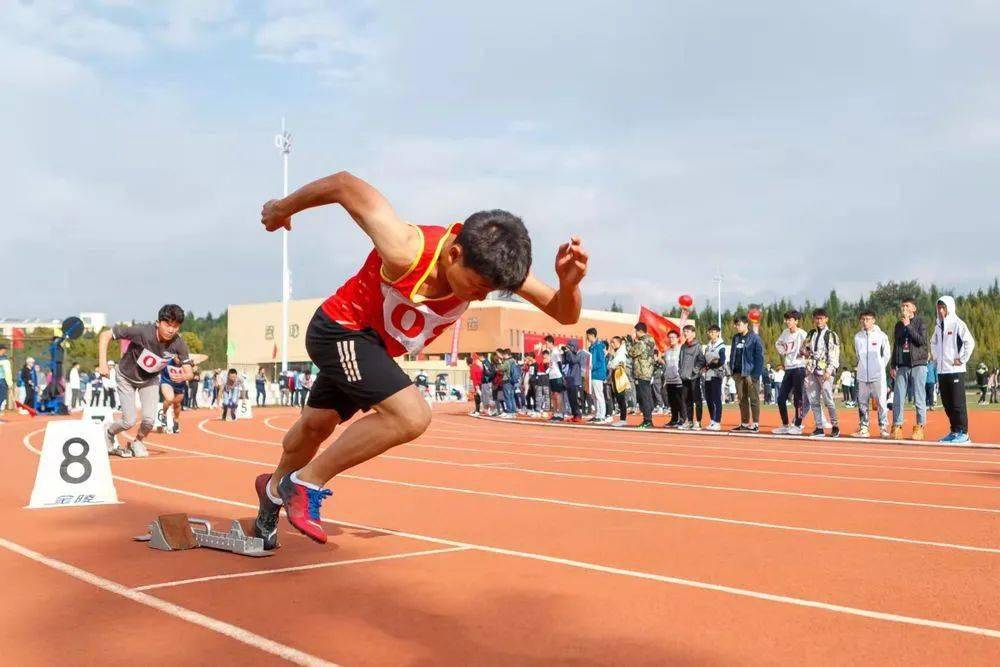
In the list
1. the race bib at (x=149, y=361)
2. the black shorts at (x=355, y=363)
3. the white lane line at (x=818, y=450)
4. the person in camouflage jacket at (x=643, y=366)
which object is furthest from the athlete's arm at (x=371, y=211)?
the person in camouflage jacket at (x=643, y=366)

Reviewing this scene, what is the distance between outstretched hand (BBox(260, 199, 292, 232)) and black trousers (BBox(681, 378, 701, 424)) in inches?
514

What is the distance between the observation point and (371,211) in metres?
4.12

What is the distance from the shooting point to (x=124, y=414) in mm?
10992

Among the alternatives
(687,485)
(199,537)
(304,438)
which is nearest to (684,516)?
(687,485)

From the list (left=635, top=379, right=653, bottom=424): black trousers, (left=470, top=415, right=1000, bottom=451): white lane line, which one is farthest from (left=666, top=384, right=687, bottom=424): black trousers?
(left=470, top=415, right=1000, bottom=451): white lane line

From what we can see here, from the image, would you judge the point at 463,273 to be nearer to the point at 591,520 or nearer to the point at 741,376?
the point at 591,520

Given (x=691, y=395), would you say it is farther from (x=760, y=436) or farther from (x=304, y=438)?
(x=304, y=438)

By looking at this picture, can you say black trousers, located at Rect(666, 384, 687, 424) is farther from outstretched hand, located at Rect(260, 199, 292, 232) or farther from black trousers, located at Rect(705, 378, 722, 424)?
outstretched hand, located at Rect(260, 199, 292, 232)

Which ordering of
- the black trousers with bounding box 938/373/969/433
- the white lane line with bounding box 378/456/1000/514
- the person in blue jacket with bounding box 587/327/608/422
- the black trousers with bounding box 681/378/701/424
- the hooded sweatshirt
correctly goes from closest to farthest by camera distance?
the white lane line with bounding box 378/456/1000/514
the black trousers with bounding box 938/373/969/433
the hooded sweatshirt
the black trousers with bounding box 681/378/701/424
the person in blue jacket with bounding box 587/327/608/422

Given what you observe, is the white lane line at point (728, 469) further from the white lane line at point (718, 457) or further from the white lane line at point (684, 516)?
the white lane line at point (684, 516)

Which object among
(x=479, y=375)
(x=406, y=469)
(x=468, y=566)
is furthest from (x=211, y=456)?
(x=479, y=375)

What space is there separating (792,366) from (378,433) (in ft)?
38.1

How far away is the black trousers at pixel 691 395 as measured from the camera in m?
17.0

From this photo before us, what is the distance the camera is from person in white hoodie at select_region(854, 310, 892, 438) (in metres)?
13.9
